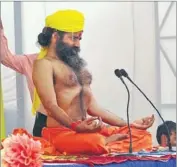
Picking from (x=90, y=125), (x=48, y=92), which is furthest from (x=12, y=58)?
(x=90, y=125)

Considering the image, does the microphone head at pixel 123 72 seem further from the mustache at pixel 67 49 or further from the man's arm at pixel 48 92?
the man's arm at pixel 48 92

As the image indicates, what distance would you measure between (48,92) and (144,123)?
460 millimetres

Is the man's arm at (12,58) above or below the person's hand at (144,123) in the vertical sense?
above

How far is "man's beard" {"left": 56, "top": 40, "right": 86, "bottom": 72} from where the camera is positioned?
2.67 meters

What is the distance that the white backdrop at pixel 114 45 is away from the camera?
Result: 2.64 m

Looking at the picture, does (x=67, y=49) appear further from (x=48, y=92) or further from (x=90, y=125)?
(x=90, y=125)

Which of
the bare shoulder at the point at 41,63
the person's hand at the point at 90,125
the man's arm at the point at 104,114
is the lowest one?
the person's hand at the point at 90,125

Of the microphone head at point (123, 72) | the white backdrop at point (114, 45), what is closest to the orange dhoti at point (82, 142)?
the white backdrop at point (114, 45)

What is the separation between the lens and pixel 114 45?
8.79 ft

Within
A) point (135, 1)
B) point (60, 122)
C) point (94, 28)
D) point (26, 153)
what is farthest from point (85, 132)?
point (135, 1)

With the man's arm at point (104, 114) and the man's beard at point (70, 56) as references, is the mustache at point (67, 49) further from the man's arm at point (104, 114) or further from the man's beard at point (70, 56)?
the man's arm at point (104, 114)

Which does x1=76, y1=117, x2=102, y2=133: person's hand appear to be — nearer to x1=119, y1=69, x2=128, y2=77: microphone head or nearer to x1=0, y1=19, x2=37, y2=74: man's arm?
x1=119, y1=69, x2=128, y2=77: microphone head

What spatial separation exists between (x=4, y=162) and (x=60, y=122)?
1.05ft

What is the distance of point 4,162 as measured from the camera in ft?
8.13
